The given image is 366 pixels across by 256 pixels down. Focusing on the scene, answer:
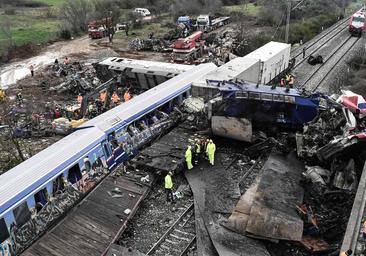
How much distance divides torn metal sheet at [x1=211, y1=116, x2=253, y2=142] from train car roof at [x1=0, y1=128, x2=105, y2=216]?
467 centimetres

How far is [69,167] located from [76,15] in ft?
117

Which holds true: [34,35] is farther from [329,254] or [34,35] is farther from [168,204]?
[329,254]

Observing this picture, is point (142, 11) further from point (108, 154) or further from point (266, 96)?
point (108, 154)

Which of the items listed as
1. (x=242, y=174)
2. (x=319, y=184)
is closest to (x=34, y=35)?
(x=242, y=174)

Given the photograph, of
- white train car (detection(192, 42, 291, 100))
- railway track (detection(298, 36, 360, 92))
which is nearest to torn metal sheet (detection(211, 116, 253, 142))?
white train car (detection(192, 42, 291, 100))

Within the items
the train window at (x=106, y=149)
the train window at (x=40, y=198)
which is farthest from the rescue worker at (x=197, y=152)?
the train window at (x=40, y=198)

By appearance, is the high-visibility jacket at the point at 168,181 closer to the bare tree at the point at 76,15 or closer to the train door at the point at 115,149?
the train door at the point at 115,149

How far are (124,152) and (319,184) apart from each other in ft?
22.9

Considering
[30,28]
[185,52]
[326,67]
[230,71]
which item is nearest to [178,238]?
[230,71]

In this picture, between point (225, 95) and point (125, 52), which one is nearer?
point (225, 95)

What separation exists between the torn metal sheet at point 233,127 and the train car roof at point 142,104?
2.83 meters

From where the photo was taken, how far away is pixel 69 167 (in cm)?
1181

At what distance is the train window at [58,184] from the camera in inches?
448

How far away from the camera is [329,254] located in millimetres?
9922
